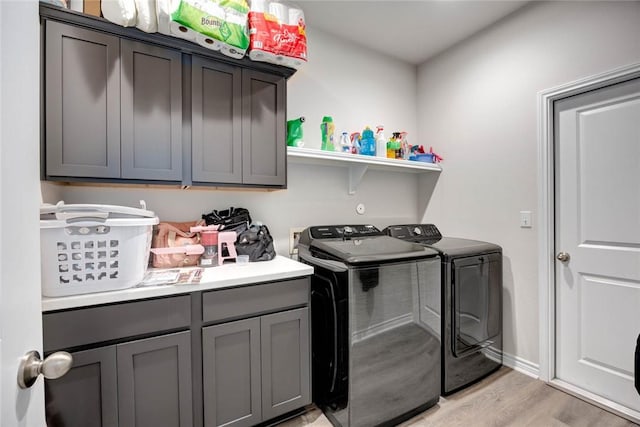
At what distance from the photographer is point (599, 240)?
1.84 metres

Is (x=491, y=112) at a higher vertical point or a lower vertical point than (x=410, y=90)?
Result: lower

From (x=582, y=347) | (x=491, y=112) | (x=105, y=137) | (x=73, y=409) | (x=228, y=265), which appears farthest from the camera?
(x=491, y=112)

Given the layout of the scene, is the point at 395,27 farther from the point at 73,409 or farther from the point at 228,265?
the point at 73,409

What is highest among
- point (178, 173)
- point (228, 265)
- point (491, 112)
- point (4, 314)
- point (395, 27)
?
point (395, 27)

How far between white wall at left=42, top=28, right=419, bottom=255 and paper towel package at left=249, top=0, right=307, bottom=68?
573mm

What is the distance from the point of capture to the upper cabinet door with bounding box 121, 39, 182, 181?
56.1 inches

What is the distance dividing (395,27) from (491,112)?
1062mm

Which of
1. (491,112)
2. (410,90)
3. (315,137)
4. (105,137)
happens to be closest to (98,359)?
(105,137)

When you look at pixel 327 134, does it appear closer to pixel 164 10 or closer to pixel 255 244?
pixel 255 244

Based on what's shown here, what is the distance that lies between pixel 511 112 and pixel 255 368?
2.54 meters

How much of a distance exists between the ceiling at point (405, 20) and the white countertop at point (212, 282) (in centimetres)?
191

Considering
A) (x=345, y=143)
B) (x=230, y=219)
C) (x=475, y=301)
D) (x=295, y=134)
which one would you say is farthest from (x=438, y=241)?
(x=230, y=219)

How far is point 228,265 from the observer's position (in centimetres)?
172

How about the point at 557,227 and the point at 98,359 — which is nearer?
the point at 98,359
